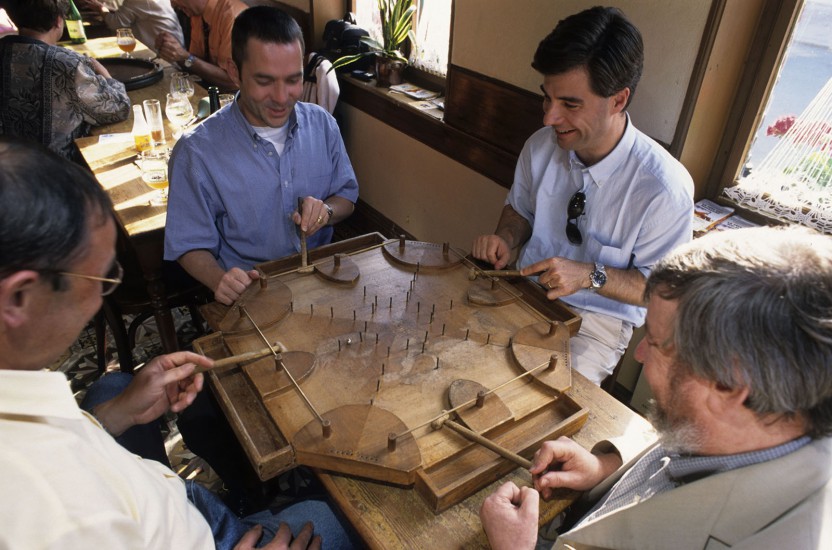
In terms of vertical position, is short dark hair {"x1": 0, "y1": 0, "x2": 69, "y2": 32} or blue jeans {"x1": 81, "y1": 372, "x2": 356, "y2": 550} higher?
short dark hair {"x1": 0, "y1": 0, "x2": 69, "y2": 32}

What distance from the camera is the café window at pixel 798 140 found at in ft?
7.35

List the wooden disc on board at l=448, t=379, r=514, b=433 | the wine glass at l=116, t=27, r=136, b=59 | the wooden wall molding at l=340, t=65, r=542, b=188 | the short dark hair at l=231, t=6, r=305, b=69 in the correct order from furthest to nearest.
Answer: the wine glass at l=116, t=27, r=136, b=59 → the wooden wall molding at l=340, t=65, r=542, b=188 → the short dark hair at l=231, t=6, r=305, b=69 → the wooden disc on board at l=448, t=379, r=514, b=433

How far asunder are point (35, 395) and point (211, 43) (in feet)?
15.3

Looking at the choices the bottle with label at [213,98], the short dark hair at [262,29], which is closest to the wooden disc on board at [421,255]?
the short dark hair at [262,29]

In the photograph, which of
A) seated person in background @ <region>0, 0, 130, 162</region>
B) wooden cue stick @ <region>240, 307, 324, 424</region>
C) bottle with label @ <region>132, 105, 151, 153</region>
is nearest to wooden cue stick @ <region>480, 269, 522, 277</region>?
wooden cue stick @ <region>240, 307, 324, 424</region>

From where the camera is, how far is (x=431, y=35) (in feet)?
13.5

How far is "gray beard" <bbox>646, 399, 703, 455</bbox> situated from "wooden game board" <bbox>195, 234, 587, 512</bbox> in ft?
0.84

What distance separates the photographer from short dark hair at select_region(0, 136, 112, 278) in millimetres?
897

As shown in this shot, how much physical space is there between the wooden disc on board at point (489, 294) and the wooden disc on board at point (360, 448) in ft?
2.01

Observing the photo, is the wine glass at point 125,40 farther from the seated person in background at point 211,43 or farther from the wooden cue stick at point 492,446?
the wooden cue stick at point 492,446

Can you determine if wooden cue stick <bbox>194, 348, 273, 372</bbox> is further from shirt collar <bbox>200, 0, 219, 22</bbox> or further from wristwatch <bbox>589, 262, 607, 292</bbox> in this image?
shirt collar <bbox>200, 0, 219, 22</bbox>

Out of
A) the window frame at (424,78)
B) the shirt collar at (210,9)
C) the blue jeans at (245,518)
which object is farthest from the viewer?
the shirt collar at (210,9)

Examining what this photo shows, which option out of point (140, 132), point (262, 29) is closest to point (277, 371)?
point (262, 29)

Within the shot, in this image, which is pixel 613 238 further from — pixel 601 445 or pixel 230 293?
pixel 230 293
